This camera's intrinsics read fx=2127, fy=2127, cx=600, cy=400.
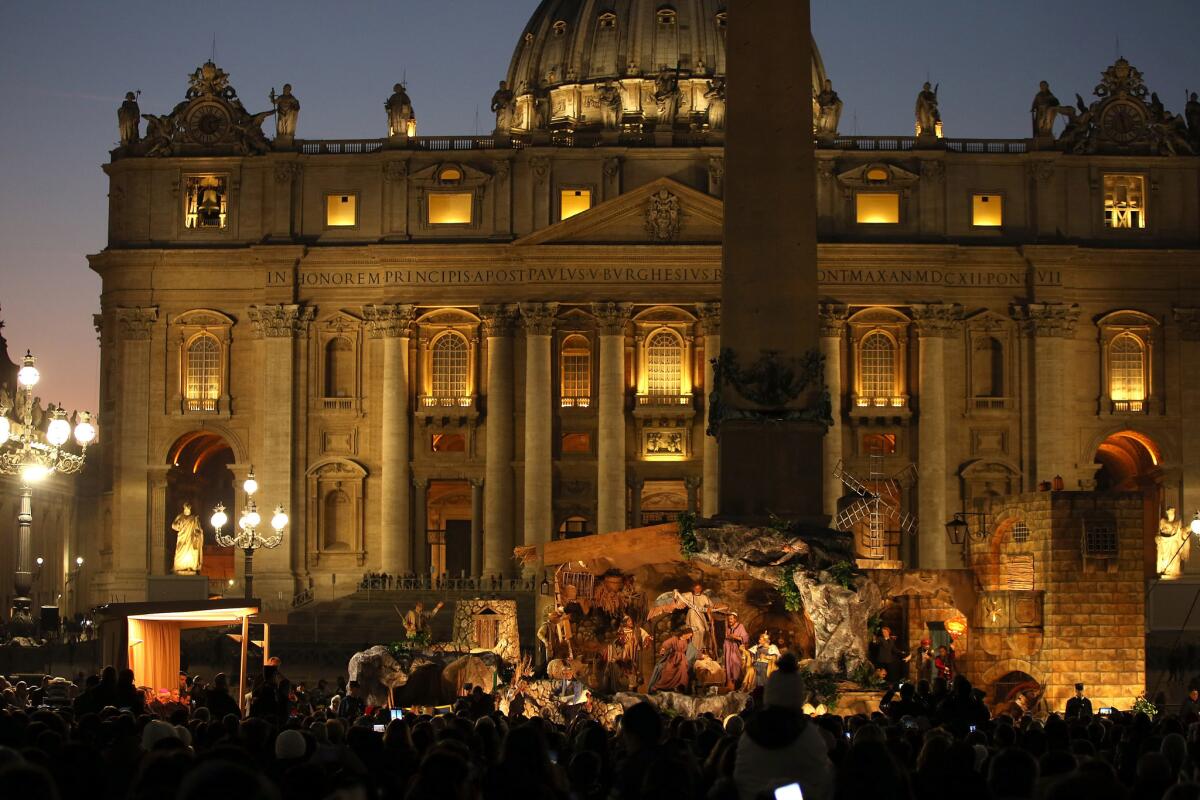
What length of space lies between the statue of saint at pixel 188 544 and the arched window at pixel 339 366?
722cm

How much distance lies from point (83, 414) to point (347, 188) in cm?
4857

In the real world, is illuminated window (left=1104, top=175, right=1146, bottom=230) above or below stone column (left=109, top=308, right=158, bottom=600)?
above

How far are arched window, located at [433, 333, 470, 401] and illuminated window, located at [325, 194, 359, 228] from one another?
5525mm

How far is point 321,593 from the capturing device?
2950 inches

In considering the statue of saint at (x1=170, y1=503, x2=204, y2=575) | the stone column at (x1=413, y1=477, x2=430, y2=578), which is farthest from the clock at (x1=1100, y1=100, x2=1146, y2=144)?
the statue of saint at (x1=170, y1=503, x2=204, y2=575)

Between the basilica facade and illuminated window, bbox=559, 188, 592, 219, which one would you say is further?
illuminated window, bbox=559, 188, 592, 219

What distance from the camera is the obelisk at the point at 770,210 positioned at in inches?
1198

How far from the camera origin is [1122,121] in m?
78.8

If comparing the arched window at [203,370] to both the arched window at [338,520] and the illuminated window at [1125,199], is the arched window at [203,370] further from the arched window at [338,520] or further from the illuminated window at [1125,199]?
the illuminated window at [1125,199]

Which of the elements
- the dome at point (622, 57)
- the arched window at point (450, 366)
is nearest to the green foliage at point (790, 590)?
the arched window at point (450, 366)

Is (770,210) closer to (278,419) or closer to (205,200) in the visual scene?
(278,419)

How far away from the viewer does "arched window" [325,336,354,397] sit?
253 ft

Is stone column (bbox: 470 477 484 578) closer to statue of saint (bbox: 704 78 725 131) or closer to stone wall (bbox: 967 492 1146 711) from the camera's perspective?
statue of saint (bbox: 704 78 725 131)

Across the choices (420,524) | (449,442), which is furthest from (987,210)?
(420,524)
